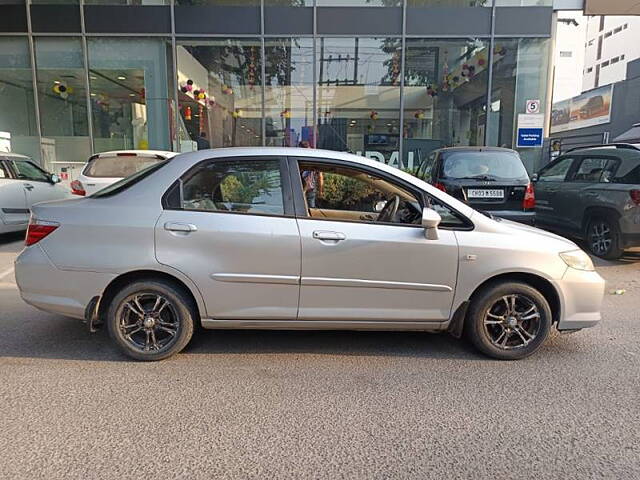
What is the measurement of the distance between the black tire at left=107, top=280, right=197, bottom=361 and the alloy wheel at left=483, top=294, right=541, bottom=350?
7.72 feet

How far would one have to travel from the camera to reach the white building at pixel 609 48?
171 feet

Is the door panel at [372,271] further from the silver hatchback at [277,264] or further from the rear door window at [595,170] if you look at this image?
the rear door window at [595,170]

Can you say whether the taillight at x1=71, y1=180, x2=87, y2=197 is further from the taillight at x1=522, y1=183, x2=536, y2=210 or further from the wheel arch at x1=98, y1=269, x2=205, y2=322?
the taillight at x1=522, y1=183, x2=536, y2=210

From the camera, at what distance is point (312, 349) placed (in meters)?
4.00

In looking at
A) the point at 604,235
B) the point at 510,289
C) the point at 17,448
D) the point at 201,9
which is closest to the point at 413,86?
the point at 201,9

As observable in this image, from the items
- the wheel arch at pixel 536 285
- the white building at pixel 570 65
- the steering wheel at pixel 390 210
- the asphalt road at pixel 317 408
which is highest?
the white building at pixel 570 65

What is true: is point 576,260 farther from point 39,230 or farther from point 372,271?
point 39,230

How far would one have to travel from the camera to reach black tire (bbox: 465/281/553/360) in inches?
147

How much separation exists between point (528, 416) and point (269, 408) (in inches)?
64.0

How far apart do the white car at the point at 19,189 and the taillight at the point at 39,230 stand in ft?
16.5

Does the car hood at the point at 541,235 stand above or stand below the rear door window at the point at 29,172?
below

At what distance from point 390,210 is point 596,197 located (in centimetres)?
484

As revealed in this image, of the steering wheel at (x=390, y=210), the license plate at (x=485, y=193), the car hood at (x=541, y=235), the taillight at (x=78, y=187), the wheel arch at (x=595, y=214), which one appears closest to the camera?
the car hood at (x=541, y=235)

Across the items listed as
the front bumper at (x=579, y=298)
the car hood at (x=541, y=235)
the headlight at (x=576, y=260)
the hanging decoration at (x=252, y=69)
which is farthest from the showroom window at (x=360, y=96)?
the front bumper at (x=579, y=298)
